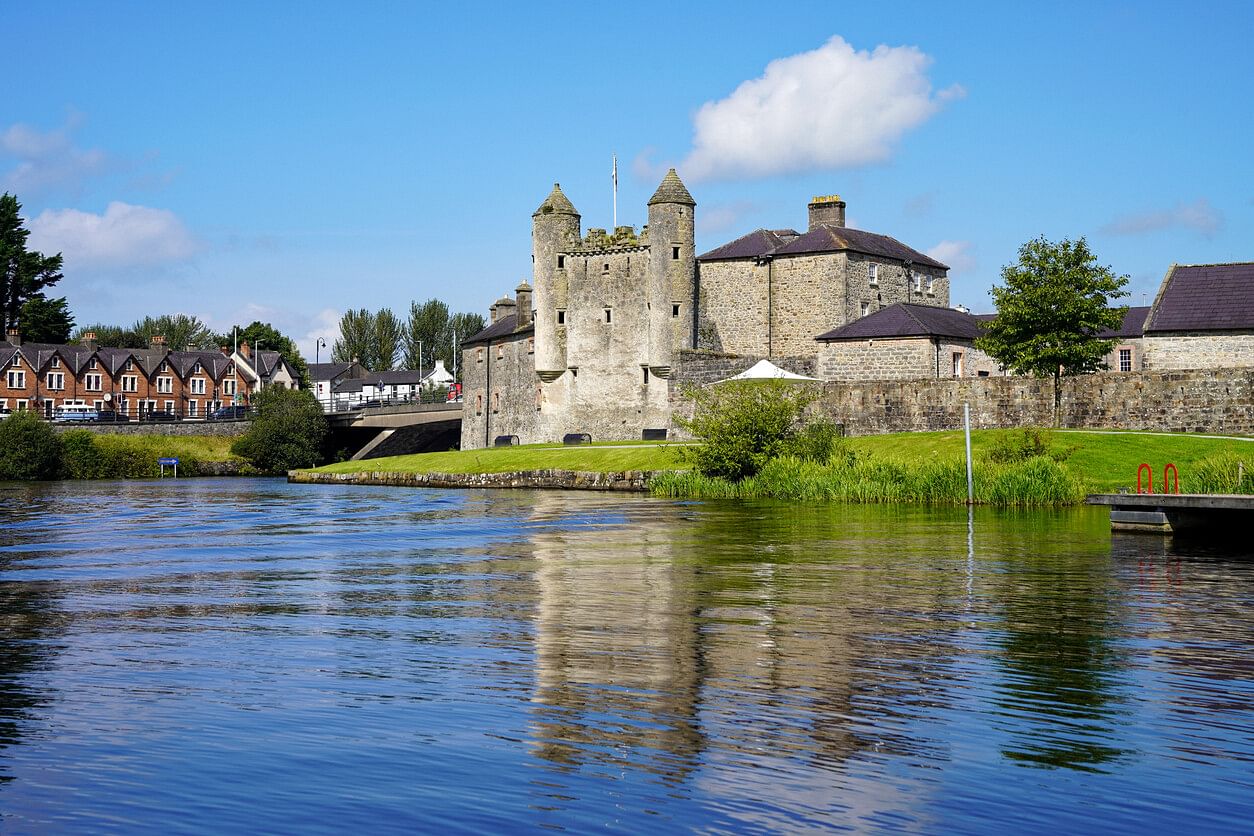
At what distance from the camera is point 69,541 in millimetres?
30234

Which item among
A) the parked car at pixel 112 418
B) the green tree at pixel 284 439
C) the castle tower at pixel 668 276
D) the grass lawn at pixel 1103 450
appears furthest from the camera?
the parked car at pixel 112 418

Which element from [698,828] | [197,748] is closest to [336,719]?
[197,748]

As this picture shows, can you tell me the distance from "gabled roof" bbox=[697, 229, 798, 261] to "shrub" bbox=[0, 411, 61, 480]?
41537mm

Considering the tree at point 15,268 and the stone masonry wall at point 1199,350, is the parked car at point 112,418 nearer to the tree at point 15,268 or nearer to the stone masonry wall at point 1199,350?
the tree at point 15,268

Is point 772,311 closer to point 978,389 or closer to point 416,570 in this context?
point 978,389

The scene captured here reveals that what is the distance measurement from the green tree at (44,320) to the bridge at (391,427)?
44654mm

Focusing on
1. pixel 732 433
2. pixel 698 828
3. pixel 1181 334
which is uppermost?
pixel 1181 334

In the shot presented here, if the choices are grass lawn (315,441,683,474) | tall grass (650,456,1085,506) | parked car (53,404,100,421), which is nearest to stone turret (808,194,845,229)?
grass lawn (315,441,683,474)

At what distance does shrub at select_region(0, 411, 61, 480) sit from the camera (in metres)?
78.6

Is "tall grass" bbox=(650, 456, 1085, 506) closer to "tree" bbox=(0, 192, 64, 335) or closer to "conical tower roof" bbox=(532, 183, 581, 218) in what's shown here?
"conical tower roof" bbox=(532, 183, 581, 218)

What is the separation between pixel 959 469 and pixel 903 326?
80.1 ft

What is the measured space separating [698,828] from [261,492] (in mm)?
53931

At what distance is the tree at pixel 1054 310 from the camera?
175ft

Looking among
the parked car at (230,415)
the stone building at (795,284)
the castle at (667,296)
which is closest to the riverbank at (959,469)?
the castle at (667,296)
